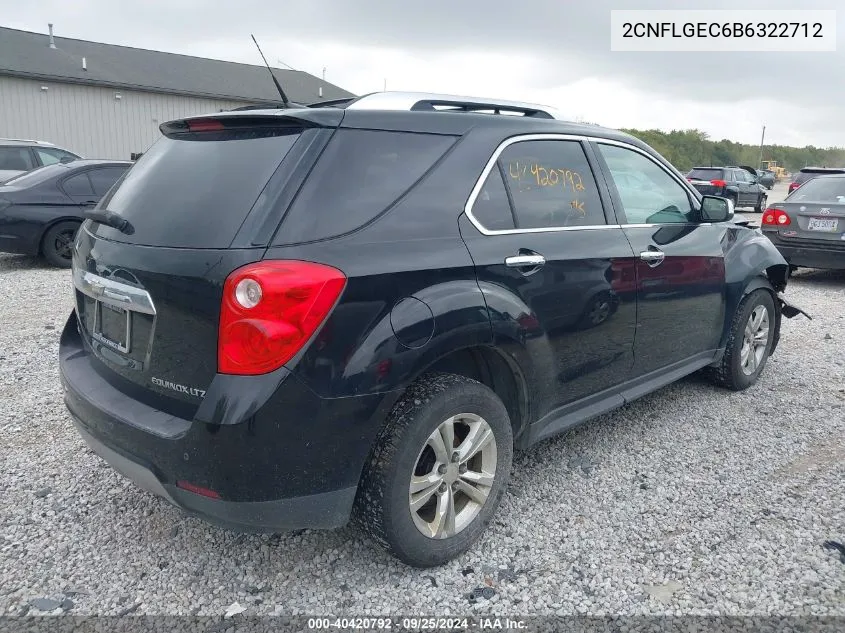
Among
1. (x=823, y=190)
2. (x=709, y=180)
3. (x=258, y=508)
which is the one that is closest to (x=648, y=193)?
(x=258, y=508)

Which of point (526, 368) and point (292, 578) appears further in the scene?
point (526, 368)

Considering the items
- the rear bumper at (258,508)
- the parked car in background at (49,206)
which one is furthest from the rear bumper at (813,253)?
the parked car in background at (49,206)

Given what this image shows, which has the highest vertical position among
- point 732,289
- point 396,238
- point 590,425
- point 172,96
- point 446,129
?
point 172,96

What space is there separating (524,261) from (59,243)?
8.00m

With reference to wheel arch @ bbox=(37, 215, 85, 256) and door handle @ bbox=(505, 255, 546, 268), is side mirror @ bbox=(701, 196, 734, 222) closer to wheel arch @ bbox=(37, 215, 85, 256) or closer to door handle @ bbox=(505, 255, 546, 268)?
door handle @ bbox=(505, 255, 546, 268)

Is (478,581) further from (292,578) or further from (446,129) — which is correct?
(446,129)

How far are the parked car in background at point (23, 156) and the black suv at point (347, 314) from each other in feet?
34.5

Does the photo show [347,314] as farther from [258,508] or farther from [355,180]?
[258,508]

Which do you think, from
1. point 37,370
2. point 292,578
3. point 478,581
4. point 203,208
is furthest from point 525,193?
point 37,370

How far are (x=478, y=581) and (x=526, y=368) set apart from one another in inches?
35.2

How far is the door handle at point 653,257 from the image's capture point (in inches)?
140

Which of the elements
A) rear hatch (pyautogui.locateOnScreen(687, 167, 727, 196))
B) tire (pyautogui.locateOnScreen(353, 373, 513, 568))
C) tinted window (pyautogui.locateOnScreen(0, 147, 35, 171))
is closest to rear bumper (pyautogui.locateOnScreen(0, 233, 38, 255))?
tinted window (pyautogui.locateOnScreen(0, 147, 35, 171))

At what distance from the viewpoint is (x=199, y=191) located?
8.11 feet

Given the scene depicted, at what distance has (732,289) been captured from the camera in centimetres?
436
